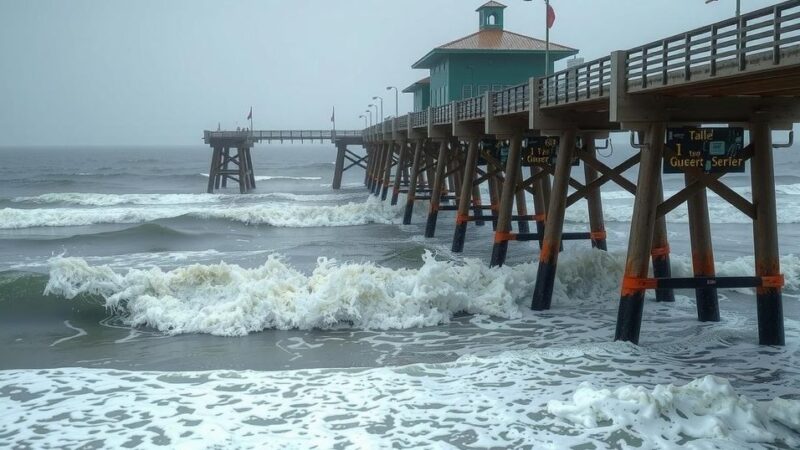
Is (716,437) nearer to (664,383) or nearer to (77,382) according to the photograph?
(664,383)

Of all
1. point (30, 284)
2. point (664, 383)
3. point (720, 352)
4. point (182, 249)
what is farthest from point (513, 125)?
point (182, 249)

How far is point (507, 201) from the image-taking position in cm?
1680

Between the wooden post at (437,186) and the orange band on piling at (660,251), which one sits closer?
the orange band on piling at (660,251)

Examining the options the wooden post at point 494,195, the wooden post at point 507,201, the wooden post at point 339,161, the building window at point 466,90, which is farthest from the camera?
the wooden post at point 339,161

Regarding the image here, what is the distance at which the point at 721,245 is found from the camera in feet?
77.3

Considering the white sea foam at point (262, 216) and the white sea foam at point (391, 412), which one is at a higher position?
the white sea foam at point (262, 216)

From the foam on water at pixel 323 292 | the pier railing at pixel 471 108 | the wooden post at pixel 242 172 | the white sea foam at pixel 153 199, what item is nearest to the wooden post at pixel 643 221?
the foam on water at pixel 323 292

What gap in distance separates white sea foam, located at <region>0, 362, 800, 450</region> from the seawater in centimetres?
2

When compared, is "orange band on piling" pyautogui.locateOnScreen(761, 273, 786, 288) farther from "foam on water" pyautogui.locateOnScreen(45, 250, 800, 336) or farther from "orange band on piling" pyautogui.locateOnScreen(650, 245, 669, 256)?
"foam on water" pyautogui.locateOnScreen(45, 250, 800, 336)

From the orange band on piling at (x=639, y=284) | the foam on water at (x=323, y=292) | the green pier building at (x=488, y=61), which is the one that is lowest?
the foam on water at (x=323, y=292)

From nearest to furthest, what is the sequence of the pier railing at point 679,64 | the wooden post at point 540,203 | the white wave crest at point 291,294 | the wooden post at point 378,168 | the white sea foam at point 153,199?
the pier railing at point 679,64
the white wave crest at point 291,294
the wooden post at point 540,203
the wooden post at point 378,168
the white sea foam at point 153,199

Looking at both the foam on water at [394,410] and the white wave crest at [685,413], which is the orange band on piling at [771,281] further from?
the white wave crest at [685,413]

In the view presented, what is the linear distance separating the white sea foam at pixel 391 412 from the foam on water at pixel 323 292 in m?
3.02

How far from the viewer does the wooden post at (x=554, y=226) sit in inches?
538
